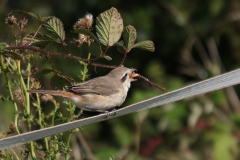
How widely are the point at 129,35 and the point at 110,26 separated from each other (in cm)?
11

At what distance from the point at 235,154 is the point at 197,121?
1.97ft

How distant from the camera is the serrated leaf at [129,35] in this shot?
60.1 inches

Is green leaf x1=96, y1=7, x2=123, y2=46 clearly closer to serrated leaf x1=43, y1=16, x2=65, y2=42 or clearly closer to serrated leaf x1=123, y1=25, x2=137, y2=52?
serrated leaf x1=123, y1=25, x2=137, y2=52

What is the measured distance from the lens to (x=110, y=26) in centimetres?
149

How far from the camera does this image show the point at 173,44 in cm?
522

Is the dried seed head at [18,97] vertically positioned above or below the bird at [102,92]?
below

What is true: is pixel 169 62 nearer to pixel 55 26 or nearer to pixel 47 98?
pixel 47 98

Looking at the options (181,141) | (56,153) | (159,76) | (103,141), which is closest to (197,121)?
(181,141)

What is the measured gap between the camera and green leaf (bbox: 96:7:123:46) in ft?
4.82

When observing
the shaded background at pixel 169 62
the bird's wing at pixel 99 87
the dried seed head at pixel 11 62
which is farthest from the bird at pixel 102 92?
the shaded background at pixel 169 62

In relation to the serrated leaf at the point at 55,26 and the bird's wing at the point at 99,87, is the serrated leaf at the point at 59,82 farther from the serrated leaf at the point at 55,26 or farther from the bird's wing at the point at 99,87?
the bird's wing at the point at 99,87

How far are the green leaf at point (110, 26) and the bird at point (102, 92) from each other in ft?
2.46

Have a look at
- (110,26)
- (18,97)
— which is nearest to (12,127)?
(18,97)

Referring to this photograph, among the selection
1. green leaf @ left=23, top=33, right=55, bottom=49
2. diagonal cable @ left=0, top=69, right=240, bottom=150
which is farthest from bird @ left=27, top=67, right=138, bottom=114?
diagonal cable @ left=0, top=69, right=240, bottom=150
